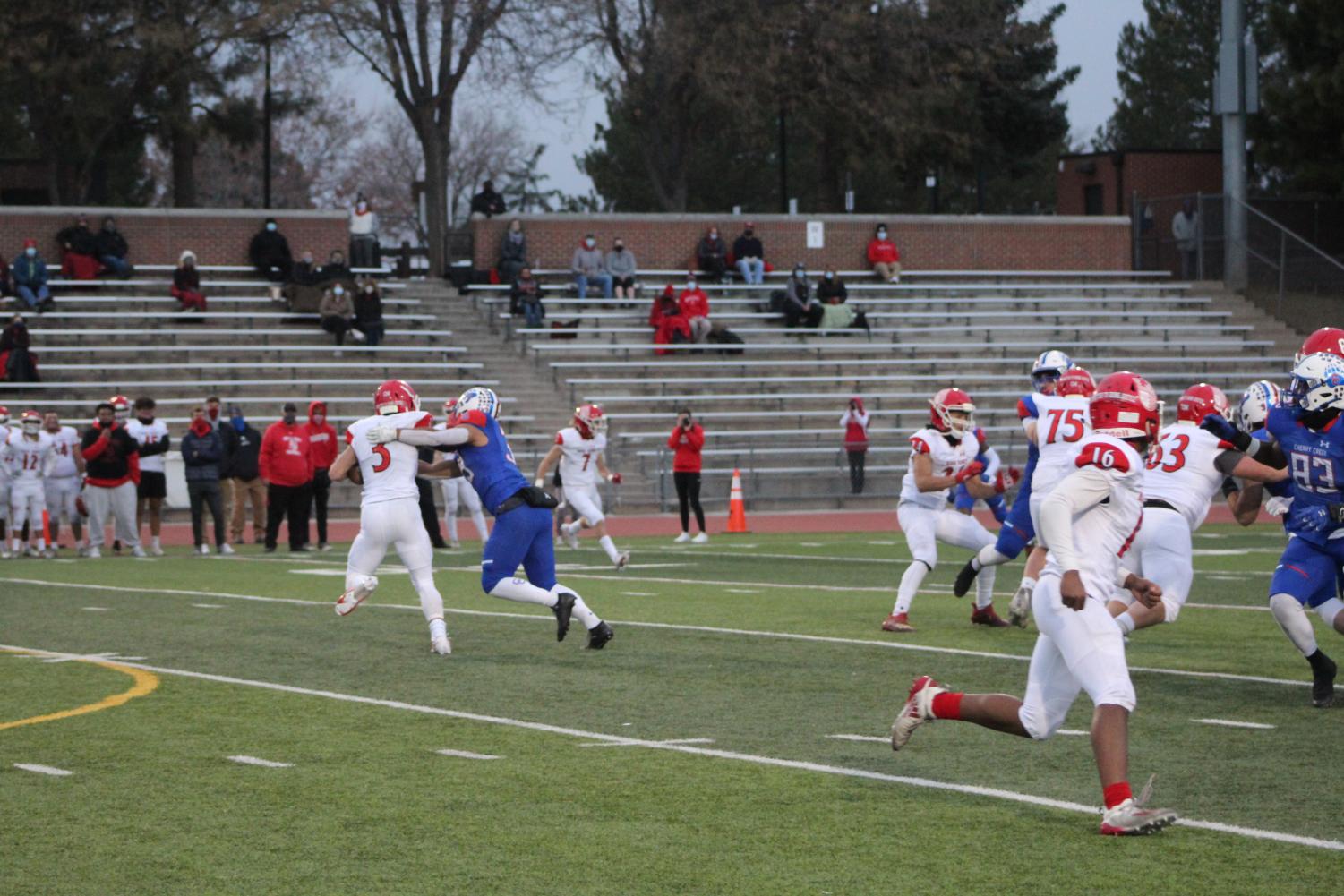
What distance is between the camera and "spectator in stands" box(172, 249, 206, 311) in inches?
1250

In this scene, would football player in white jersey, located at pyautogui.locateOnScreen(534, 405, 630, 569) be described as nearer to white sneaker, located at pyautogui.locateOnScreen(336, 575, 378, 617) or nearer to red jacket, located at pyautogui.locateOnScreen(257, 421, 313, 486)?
red jacket, located at pyautogui.locateOnScreen(257, 421, 313, 486)

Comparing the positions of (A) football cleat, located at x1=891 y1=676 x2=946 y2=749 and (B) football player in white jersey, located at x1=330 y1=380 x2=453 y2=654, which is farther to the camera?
(B) football player in white jersey, located at x1=330 y1=380 x2=453 y2=654

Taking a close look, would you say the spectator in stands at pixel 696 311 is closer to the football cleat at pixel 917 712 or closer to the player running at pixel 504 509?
the player running at pixel 504 509

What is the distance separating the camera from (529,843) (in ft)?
21.4

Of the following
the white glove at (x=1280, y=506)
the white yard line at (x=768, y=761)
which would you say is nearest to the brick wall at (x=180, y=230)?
the white yard line at (x=768, y=761)

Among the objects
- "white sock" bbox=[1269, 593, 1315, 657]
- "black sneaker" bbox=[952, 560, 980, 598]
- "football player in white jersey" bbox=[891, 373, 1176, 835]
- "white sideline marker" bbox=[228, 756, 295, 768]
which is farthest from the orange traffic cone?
"football player in white jersey" bbox=[891, 373, 1176, 835]

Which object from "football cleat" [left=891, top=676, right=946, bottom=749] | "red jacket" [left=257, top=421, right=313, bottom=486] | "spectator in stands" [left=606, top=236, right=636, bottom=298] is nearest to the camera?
"football cleat" [left=891, top=676, right=946, bottom=749]

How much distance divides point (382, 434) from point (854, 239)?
2792cm

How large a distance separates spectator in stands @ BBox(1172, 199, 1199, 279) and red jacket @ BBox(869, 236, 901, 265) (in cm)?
609

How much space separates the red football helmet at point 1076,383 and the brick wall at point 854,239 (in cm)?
2558

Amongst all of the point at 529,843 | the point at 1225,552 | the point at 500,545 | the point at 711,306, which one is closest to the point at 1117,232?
the point at 711,306

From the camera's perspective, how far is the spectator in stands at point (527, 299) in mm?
33250

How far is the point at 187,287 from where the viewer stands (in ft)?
104

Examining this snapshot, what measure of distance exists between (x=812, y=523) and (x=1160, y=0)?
156 feet
